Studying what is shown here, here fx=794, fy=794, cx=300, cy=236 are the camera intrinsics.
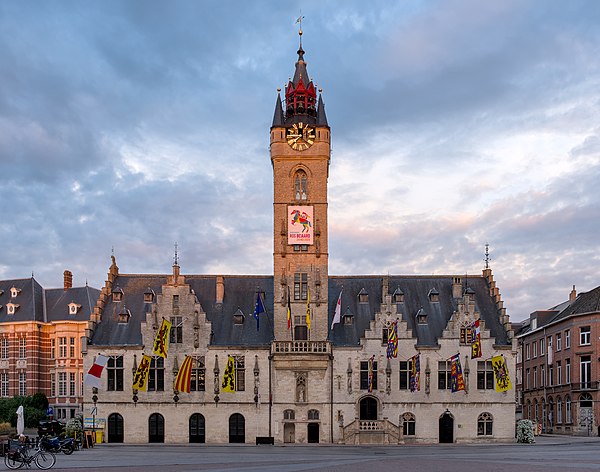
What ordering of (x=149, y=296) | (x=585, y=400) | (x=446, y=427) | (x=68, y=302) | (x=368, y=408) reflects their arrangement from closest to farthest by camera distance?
(x=446, y=427), (x=368, y=408), (x=149, y=296), (x=585, y=400), (x=68, y=302)

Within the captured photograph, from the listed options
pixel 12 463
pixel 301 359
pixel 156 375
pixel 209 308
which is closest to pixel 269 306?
pixel 209 308

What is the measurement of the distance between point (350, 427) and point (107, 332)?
2386cm

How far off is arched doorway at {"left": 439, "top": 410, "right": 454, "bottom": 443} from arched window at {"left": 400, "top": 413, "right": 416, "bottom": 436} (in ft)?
8.11

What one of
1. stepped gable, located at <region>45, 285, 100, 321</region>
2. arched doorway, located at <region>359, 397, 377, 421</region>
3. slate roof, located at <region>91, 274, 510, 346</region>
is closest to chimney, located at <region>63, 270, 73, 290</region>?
stepped gable, located at <region>45, 285, 100, 321</region>

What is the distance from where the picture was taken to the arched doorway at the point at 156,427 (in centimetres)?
7106

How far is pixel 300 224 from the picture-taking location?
73.6 m

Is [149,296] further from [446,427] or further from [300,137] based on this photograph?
[446,427]

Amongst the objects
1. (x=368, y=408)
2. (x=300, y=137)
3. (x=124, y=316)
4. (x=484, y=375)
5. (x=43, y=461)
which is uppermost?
(x=300, y=137)

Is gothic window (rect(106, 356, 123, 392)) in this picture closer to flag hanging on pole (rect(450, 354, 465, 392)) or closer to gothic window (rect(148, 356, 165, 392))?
gothic window (rect(148, 356, 165, 392))

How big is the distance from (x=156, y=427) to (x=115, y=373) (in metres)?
6.12

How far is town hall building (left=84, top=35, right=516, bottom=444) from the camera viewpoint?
70875 mm

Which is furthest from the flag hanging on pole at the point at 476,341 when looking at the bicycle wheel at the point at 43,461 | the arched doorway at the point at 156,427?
the bicycle wheel at the point at 43,461

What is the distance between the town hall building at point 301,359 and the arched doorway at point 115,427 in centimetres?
10

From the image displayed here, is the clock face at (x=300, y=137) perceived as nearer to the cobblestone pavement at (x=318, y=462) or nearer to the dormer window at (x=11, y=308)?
the cobblestone pavement at (x=318, y=462)
